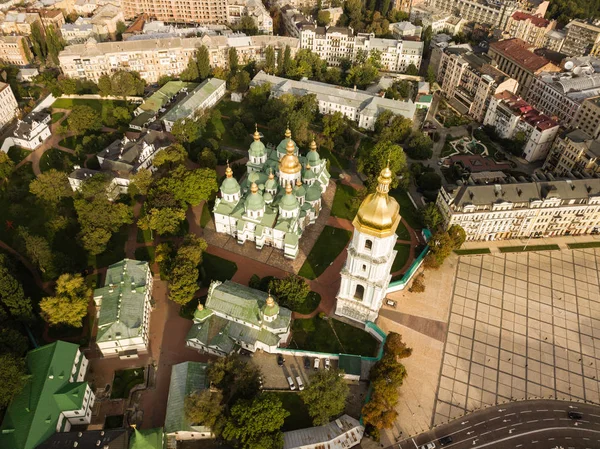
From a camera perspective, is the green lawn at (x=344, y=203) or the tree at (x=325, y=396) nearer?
the tree at (x=325, y=396)

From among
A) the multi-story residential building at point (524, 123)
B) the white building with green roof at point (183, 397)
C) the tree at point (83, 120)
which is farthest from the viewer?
the multi-story residential building at point (524, 123)

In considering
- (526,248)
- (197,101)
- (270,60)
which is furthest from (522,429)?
(270,60)

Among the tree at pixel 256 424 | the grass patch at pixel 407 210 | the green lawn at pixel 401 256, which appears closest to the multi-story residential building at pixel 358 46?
the grass patch at pixel 407 210

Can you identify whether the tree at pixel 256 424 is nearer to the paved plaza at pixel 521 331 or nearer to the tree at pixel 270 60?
the paved plaza at pixel 521 331

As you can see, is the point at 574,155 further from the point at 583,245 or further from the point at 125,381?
the point at 125,381

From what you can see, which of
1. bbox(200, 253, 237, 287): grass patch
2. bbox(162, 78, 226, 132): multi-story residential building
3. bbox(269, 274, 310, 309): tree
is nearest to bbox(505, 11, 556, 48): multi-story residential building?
bbox(162, 78, 226, 132): multi-story residential building

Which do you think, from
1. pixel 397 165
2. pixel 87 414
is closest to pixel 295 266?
pixel 397 165
